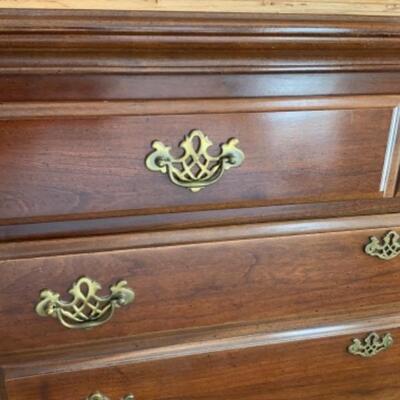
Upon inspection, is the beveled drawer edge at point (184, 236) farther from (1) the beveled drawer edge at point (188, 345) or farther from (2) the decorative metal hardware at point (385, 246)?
(1) the beveled drawer edge at point (188, 345)

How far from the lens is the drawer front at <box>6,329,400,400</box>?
710mm

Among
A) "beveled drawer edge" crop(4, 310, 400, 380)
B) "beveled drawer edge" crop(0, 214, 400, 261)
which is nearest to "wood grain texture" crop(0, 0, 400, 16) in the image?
"beveled drawer edge" crop(0, 214, 400, 261)

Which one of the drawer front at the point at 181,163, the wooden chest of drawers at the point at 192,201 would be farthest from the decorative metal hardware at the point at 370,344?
the drawer front at the point at 181,163

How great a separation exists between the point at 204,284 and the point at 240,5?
35cm

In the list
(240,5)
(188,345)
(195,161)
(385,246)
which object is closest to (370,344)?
(385,246)

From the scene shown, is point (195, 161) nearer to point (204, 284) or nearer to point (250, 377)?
point (204, 284)

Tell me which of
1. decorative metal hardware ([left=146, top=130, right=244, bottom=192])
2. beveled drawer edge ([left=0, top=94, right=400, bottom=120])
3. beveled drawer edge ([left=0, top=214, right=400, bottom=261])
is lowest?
beveled drawer edge ([left=0, top=214, right=400, bottom=261])

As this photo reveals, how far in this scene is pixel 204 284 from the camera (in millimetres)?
696

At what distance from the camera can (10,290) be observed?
632mm

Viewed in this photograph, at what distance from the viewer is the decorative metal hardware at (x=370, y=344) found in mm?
812

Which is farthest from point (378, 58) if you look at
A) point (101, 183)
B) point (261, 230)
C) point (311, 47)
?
point (101, 183)

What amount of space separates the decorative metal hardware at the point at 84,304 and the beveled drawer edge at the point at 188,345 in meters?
0.06

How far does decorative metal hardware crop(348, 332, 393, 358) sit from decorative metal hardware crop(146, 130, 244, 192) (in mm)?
382

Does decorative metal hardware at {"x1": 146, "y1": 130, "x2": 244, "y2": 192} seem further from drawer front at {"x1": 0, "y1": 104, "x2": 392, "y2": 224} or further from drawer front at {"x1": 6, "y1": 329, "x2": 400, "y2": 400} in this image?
drawer front at {"x1": 6, "y1": 329, "x2": 400, "y2": 400}
